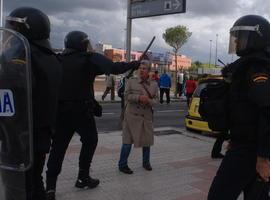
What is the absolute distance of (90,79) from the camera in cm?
490

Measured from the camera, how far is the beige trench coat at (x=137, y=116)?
6289mm

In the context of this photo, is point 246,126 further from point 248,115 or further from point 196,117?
point 196,117

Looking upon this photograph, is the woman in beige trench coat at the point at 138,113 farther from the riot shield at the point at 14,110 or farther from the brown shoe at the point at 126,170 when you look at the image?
the riot shield at the point at 14,110

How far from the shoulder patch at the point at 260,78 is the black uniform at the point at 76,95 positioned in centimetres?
194

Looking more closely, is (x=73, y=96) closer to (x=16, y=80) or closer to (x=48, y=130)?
(x=48, y=130)

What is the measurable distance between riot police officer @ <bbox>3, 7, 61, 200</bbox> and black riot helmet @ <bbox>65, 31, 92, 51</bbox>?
145 cm

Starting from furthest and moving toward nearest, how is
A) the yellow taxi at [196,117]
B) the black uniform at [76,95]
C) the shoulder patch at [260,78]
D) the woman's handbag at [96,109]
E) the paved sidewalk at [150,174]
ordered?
the yellow taxi at [196,117] < the paved sidewalk at [150,174] < the woman's handbag at [96,109] < the black uniform at [76,95] < the shoulder patch at [260,78]

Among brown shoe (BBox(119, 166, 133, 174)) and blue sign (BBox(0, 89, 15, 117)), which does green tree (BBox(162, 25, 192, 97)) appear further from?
blue sign (BBox(0, 89, 15, 117))

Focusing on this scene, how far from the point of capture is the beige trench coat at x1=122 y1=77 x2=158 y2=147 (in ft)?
20.6

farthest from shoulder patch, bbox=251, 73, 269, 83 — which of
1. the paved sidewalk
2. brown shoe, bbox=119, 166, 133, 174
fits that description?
brown shoe, bbox=119, 166, 133, 174

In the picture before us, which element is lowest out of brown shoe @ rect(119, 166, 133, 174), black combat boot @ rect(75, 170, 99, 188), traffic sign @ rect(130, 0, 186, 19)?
brown shoe @ rect(119, 166, 133, 174)

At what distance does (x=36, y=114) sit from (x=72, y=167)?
132 inches

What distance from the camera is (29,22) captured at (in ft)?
10.4

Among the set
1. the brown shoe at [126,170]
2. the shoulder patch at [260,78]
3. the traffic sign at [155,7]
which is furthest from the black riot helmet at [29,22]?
Answer: the traffic sign at [155,7]
